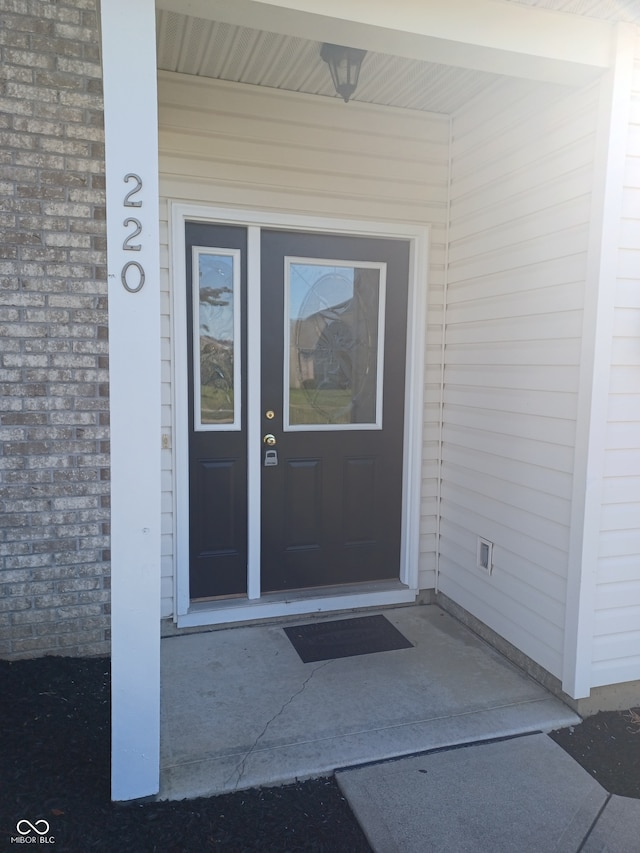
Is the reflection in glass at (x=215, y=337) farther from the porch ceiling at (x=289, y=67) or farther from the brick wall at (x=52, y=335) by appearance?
the porch ceiling at (x=289, y=67)

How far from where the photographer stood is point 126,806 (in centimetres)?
186

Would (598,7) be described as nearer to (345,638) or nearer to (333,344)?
(333,344)

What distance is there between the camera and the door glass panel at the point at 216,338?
3.05m

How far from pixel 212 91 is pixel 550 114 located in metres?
1.65

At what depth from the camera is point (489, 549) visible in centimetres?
304

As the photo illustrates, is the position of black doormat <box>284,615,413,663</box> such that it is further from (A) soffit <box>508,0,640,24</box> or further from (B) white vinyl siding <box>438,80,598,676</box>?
(A) soffit <box>508,0,640,24</box>

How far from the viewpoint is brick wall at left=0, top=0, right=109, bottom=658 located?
2.42 metres

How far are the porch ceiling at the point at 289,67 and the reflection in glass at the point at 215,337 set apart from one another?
88 cm

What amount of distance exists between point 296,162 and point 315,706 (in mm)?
2716

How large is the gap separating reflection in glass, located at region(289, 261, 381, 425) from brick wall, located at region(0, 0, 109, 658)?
109 cm

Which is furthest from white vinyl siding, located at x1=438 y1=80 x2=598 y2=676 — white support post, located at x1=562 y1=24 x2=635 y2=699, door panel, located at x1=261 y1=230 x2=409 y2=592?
door panel, located at x1=261 y1=230 x2=409 y2=592

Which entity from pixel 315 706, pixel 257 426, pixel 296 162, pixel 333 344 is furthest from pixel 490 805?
pixel 296 162

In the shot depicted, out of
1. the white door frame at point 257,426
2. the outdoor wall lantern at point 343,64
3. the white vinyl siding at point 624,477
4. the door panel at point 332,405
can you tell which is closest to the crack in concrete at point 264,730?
the white door frame at point 257,426

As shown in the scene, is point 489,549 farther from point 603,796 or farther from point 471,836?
point 471,836
